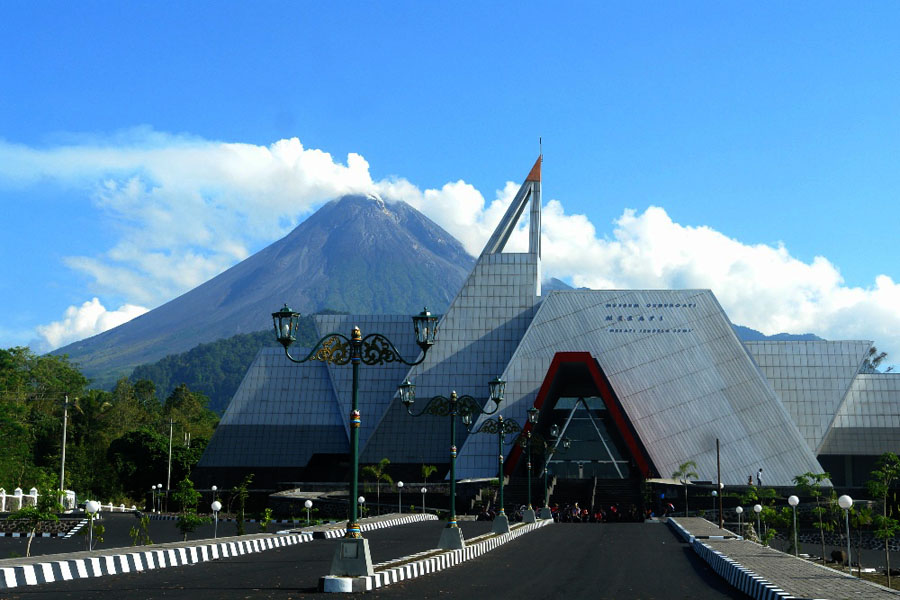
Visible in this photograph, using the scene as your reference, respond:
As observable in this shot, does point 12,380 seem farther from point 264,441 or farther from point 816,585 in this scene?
point 816,585

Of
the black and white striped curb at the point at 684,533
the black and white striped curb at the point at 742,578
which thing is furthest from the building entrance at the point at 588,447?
the black and white striped curb at the point at 742,578

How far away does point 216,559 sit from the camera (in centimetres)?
2912

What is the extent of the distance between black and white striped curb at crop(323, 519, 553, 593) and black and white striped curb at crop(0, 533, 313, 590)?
5.56 m

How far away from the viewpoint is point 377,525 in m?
50.7

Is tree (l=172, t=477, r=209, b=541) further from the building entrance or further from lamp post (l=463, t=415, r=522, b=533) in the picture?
the building entrance

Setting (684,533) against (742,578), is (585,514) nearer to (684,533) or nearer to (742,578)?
(684,533)

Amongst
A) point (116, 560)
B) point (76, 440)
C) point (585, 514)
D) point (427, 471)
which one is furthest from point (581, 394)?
point (116, 560)

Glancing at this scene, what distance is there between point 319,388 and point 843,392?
45.5 meters

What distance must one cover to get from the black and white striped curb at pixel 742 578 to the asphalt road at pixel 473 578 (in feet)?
0.95

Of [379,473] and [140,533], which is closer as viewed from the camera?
[140,533]

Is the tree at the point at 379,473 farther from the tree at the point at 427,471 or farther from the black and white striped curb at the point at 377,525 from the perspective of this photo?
the black and white striped curb at the point at 377,525

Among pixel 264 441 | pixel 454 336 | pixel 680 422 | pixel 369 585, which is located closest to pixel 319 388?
pixel 264 441

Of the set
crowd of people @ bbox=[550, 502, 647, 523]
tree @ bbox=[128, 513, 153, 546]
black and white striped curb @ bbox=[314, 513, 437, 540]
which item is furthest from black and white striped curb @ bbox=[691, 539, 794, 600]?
crowd of people @ bbox=[550, 502, 647, 523]

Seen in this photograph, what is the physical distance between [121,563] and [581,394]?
240 ft
